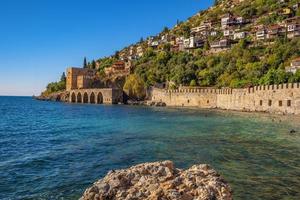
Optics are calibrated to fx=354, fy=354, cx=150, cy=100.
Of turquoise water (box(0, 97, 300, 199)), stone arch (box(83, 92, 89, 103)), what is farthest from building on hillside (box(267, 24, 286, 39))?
turquoise water (box(0, 97, 300, 199))

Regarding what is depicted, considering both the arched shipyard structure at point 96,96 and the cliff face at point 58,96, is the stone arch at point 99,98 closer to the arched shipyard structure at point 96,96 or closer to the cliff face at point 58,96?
the arched shipyard structure at point 96,96

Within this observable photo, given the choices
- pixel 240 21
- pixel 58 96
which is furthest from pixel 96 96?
pixel 240 21

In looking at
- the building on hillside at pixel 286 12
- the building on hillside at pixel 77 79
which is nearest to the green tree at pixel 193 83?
the building on hillside at pixel 77 79

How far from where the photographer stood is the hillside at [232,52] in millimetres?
78713

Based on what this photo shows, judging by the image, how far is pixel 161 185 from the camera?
240 inches

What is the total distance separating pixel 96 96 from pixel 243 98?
59593 millimetres

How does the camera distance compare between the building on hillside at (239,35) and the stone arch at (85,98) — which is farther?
the stone arch at (85,98)

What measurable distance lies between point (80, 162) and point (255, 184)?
782 cm

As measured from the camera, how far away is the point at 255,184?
37.3 feet

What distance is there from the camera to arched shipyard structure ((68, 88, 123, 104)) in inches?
3964

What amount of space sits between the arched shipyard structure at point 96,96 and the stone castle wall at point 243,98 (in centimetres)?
1524

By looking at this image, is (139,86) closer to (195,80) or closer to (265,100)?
(195,80)

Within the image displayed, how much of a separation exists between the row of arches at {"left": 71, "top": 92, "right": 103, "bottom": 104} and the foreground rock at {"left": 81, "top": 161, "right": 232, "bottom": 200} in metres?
102

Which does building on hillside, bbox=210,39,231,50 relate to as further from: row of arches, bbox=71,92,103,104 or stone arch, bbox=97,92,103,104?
row of arches, bbox=71,92,103,104
